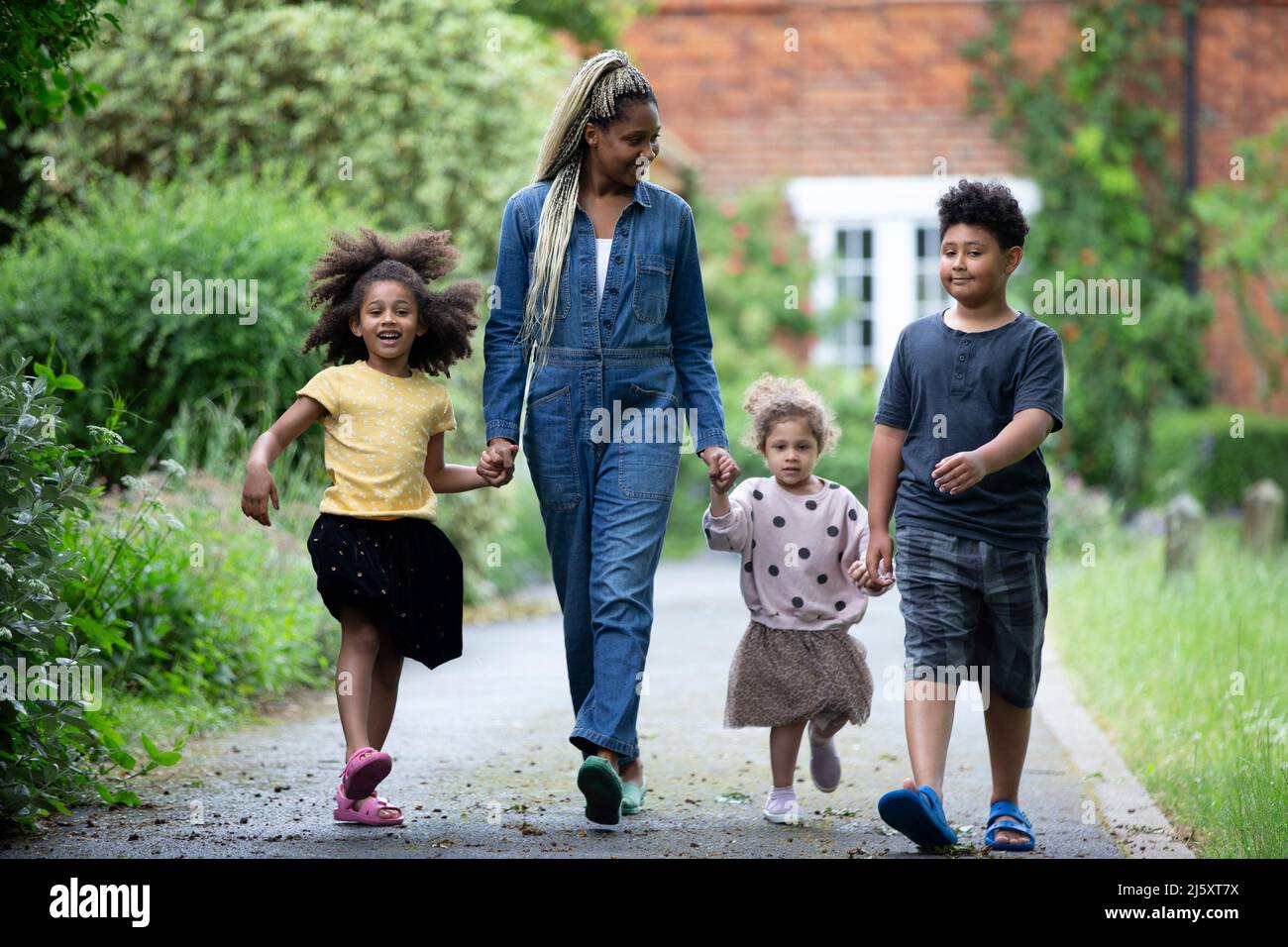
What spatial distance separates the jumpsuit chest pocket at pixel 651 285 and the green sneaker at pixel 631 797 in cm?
134

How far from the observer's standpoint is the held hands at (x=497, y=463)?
4406 mm

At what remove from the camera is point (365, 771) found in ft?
13.9

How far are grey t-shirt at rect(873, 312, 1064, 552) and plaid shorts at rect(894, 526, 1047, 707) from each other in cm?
4

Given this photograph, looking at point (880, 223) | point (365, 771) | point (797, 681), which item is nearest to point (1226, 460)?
point (880, 223)

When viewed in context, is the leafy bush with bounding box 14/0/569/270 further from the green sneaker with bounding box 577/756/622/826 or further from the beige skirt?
the green sneaker with bounding box 577/756/622/826

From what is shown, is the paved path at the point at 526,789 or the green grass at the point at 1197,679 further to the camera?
the green grass at the point at 1197,679

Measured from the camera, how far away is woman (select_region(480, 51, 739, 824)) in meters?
4.47

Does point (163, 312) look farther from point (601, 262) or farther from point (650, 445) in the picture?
point (650, 445)

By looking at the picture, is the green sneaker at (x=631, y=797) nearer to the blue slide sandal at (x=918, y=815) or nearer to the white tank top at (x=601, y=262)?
the blue slide sandal at (x=918, y=815)

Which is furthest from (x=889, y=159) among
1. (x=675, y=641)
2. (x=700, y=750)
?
(x=700, y=750)

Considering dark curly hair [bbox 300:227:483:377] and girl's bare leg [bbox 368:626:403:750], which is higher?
dark curly hair [bbox 300:227:483:377]

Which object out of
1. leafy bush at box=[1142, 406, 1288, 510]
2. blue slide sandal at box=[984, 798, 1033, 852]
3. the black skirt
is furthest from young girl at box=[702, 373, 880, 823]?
leafy bush at box=[1142, 406, 1288, 510]

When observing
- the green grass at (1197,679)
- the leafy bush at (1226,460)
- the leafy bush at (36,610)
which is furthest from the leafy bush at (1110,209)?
the leafy bush at (36,610)
